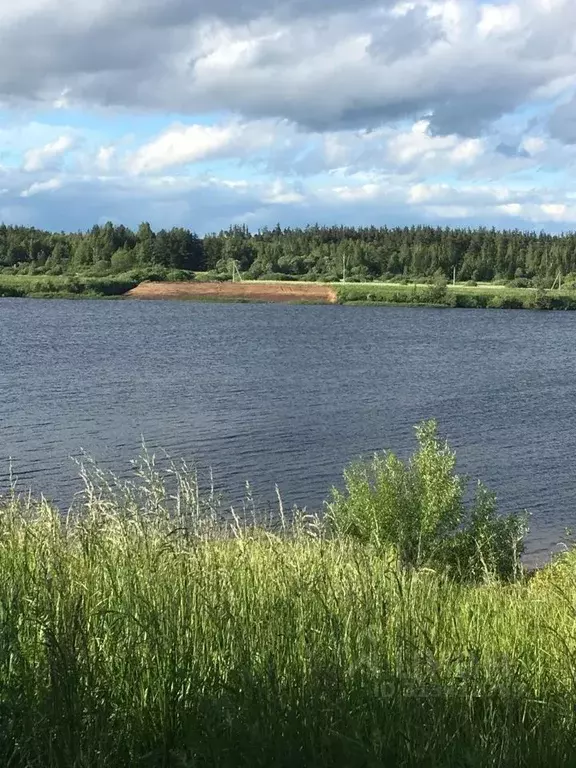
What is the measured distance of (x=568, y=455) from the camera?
28984 millimetres

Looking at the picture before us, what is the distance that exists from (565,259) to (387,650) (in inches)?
7787

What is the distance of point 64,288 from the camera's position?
13962 centimetres

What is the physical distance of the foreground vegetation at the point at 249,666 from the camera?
3.97 m

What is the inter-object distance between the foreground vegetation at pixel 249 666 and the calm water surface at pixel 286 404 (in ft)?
42.2

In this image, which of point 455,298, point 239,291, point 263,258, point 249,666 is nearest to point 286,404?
point 249,666

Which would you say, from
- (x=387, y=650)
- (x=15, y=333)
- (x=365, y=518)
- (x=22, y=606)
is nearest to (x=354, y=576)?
(x=387, y=650)

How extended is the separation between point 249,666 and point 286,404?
108 ft

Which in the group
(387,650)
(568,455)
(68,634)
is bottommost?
(568,455)

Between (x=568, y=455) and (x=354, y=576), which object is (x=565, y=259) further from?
(x=354, y=576)

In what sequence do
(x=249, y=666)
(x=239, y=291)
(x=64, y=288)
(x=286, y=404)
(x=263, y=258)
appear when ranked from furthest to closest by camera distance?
(x=263, y=258) → (x=239, y=291) → (x=64, y=288) → (x=286, y=404) → (x=249, y=666)

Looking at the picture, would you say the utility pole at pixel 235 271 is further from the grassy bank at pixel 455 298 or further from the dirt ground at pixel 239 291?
the grassy bank at pixel 455 298

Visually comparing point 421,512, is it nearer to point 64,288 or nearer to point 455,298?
point 455,298

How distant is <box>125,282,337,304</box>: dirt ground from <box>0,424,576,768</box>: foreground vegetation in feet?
423

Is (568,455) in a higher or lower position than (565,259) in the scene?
lower
